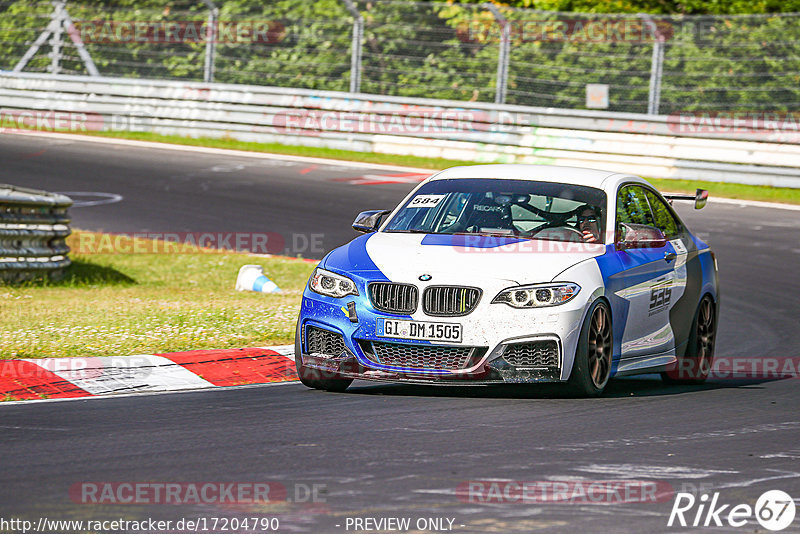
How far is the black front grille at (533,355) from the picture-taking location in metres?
7.79

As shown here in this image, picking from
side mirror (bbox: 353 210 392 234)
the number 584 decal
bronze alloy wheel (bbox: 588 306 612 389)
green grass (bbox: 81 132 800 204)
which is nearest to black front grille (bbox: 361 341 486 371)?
bronze alloy wheel (bbox: 588 306 612 389)

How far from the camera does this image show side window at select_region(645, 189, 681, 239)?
968 centimetres

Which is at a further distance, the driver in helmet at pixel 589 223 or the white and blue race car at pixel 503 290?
the driver in helmet at pixel 589 223

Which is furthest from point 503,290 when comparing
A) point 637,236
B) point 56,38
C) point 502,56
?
point 56,38

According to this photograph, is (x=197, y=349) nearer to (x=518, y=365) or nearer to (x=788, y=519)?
(x=518, y=365)

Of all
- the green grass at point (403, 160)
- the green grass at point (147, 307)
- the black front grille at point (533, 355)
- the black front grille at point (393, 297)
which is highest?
the black front grille at point (393, 297)

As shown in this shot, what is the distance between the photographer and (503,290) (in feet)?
25.6

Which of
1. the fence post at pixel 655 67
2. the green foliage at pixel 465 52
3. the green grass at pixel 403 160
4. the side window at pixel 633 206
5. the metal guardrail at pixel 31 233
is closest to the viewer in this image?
the side window at pixel 633 206

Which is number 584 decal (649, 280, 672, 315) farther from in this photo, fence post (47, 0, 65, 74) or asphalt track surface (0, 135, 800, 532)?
fence post (47, 0, 65, 74)

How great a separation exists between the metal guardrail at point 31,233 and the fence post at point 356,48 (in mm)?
12176

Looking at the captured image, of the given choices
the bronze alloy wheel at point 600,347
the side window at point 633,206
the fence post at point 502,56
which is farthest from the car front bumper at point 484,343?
the fence post at point 502,56

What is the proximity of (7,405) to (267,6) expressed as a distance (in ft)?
62.3

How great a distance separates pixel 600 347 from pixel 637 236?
0.94 meters

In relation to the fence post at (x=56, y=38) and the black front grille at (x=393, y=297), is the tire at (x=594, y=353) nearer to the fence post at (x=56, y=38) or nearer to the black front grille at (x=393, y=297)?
the black front grille at (x=393, y=297)
